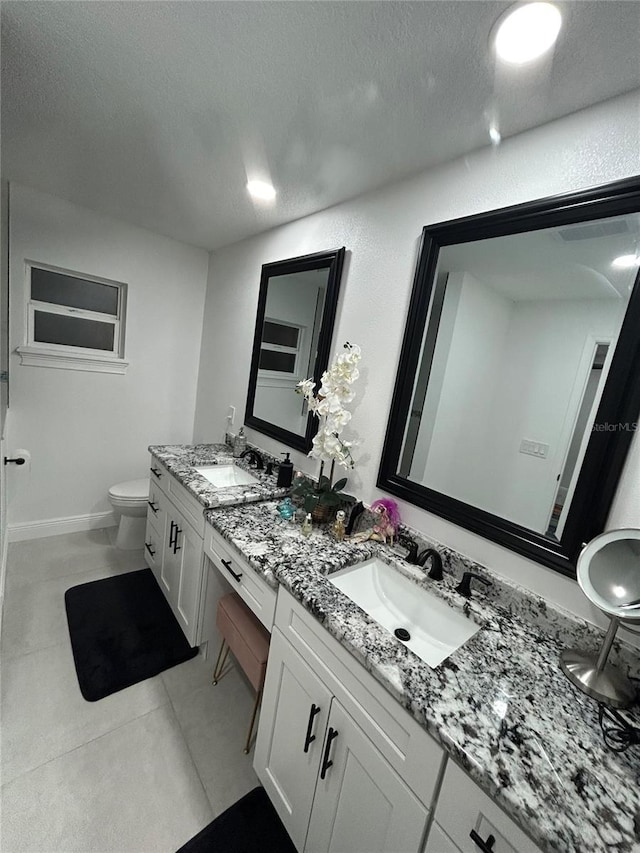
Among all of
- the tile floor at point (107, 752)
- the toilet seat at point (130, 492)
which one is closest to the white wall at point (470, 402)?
the tile floor at point (107, 752)

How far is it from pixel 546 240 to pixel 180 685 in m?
2.35

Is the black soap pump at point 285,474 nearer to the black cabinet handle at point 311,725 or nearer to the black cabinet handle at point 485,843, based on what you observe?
the black cabinet handle at point 311,725

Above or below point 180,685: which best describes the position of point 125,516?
above

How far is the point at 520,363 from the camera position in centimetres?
113

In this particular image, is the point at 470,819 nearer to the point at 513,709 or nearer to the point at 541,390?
the point at 513,709

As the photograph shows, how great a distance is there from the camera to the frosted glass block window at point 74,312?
238cm

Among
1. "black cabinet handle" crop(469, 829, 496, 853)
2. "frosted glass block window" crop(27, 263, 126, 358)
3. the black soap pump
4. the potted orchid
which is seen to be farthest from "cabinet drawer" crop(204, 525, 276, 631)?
"frosted glass block window" crop(27, 263, 126, 358)

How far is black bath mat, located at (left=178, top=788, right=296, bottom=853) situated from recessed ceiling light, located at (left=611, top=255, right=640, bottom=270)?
2044 mm

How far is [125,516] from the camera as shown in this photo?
2.58m

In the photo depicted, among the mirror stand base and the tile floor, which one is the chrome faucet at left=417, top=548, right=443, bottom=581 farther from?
the tile floor

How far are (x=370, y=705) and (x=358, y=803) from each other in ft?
0.89

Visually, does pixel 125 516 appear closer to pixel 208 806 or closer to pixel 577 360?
pixel 208 806

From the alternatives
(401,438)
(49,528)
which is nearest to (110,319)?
(49,528)

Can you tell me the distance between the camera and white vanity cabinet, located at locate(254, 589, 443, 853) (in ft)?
2.51
